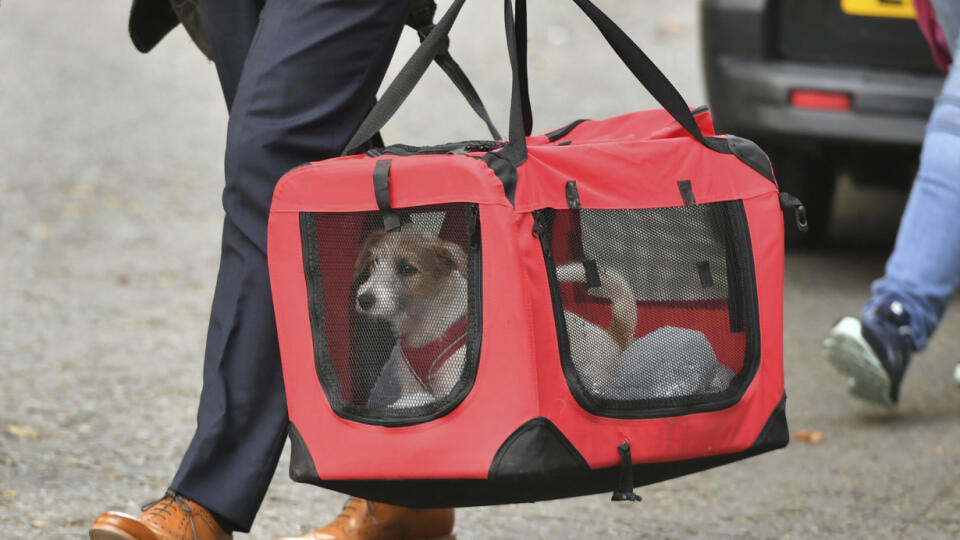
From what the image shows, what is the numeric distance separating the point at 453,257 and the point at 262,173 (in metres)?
0.48

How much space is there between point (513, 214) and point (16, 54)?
11.0 metres

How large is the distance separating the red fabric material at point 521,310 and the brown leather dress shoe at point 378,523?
0.51 m

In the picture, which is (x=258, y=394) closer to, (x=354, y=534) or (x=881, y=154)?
(x=354, y=534)

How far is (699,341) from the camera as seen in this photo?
87.9 inches

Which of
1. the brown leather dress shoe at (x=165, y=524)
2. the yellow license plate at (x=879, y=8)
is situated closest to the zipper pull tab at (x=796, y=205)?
the brown leather dress shoe at (x=165, y=524)

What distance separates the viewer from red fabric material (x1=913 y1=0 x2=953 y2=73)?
148 inches

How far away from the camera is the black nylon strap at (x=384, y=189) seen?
209 centimetres

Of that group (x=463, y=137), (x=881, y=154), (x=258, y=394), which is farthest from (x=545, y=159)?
(x=463, y=137)

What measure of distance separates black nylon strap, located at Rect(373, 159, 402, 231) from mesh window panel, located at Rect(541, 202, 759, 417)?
252 millimetres

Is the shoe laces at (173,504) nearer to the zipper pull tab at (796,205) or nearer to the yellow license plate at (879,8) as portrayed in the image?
the zipper pull tab at (796,205)

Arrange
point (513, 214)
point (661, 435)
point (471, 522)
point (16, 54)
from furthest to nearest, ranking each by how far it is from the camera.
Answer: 1. point (16, 54)
2. point (471, 522)
3. point (661, 435)
4. point (513, 214)

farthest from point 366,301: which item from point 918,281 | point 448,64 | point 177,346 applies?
point 177,346

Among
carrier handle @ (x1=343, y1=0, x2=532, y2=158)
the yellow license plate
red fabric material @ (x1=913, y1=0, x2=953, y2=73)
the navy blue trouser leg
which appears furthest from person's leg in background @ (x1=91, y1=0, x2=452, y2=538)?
the yellow license plate

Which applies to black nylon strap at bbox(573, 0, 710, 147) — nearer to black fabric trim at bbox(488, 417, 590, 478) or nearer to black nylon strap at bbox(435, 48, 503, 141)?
black nylon strap at bbox(435, 48, 503, 141)
